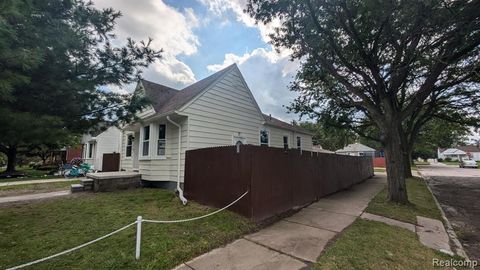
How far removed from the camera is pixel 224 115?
1105cm

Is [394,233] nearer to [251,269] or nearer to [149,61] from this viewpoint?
[251,269]

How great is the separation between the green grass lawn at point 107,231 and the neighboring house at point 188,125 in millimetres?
2549

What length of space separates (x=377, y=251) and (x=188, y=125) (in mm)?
7338

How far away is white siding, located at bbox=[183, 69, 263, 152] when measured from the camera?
9.78 meters

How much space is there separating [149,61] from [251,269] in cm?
531

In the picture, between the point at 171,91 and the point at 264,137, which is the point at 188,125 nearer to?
the point at 171,91

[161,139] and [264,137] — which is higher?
[264,137]

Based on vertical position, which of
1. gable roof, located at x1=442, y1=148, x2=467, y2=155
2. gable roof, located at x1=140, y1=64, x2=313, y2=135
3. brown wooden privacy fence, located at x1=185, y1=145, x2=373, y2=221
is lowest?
brown wooden privacy fence, located at x1=185, y1=145, x2=373, y2=221

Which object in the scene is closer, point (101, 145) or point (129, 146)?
point (129, 146)

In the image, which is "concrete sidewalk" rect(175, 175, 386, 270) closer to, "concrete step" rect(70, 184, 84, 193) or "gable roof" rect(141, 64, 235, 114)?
"gable roof" rect(141, 64, 235, 114)

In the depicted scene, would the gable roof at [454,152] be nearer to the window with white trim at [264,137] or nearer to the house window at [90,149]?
the window with white trim at [264,137]

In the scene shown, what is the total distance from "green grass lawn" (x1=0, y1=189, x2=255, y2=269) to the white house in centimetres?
1564

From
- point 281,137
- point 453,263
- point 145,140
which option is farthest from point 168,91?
point 453,263

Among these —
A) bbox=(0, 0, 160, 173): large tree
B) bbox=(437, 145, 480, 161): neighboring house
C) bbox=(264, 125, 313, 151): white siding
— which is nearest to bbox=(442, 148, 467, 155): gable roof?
bbox=(437, 145, 480, 161): neighboring house
